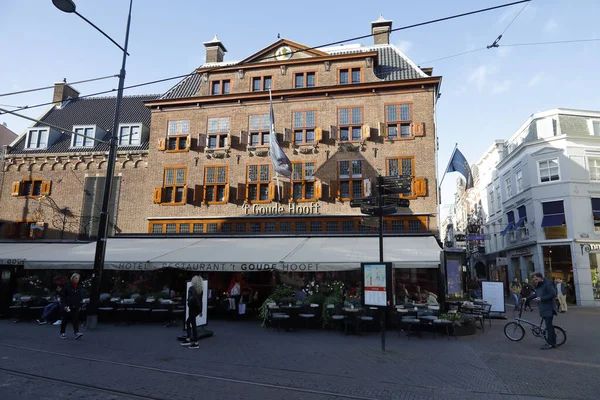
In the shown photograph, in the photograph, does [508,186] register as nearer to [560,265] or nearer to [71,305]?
[560,265]

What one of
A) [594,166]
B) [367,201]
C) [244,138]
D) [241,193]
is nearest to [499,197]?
[594,166]

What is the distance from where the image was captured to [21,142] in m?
25.6

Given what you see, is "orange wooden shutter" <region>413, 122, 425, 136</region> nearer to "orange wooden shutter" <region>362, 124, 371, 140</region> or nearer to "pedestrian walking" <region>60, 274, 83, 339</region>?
"orange wooden shutter" <region>362, 124, 371, 140</region>

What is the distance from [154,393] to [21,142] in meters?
25.8

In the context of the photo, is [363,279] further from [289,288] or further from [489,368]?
[289,288]

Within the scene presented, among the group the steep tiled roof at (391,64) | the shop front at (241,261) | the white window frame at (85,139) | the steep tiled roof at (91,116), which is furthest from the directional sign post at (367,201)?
the white window frame at (85,139)

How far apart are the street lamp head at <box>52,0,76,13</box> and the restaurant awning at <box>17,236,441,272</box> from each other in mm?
8638

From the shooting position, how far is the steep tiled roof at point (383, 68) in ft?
67.3

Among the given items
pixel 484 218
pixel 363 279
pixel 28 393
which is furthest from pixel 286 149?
pixel 484 218

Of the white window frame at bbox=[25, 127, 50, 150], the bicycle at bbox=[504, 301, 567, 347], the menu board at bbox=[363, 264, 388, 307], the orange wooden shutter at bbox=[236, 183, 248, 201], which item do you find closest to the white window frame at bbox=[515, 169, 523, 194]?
the orange wooden shutter at bbox=[236, 183, 248, 201]

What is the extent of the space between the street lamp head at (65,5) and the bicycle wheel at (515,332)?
1416cm

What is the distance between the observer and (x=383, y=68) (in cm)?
2145

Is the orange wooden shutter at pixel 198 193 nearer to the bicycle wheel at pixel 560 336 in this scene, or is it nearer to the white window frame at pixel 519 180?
the bicycle wheel at pixel 560 336

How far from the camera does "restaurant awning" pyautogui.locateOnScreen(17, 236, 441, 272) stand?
1392 centimetres
